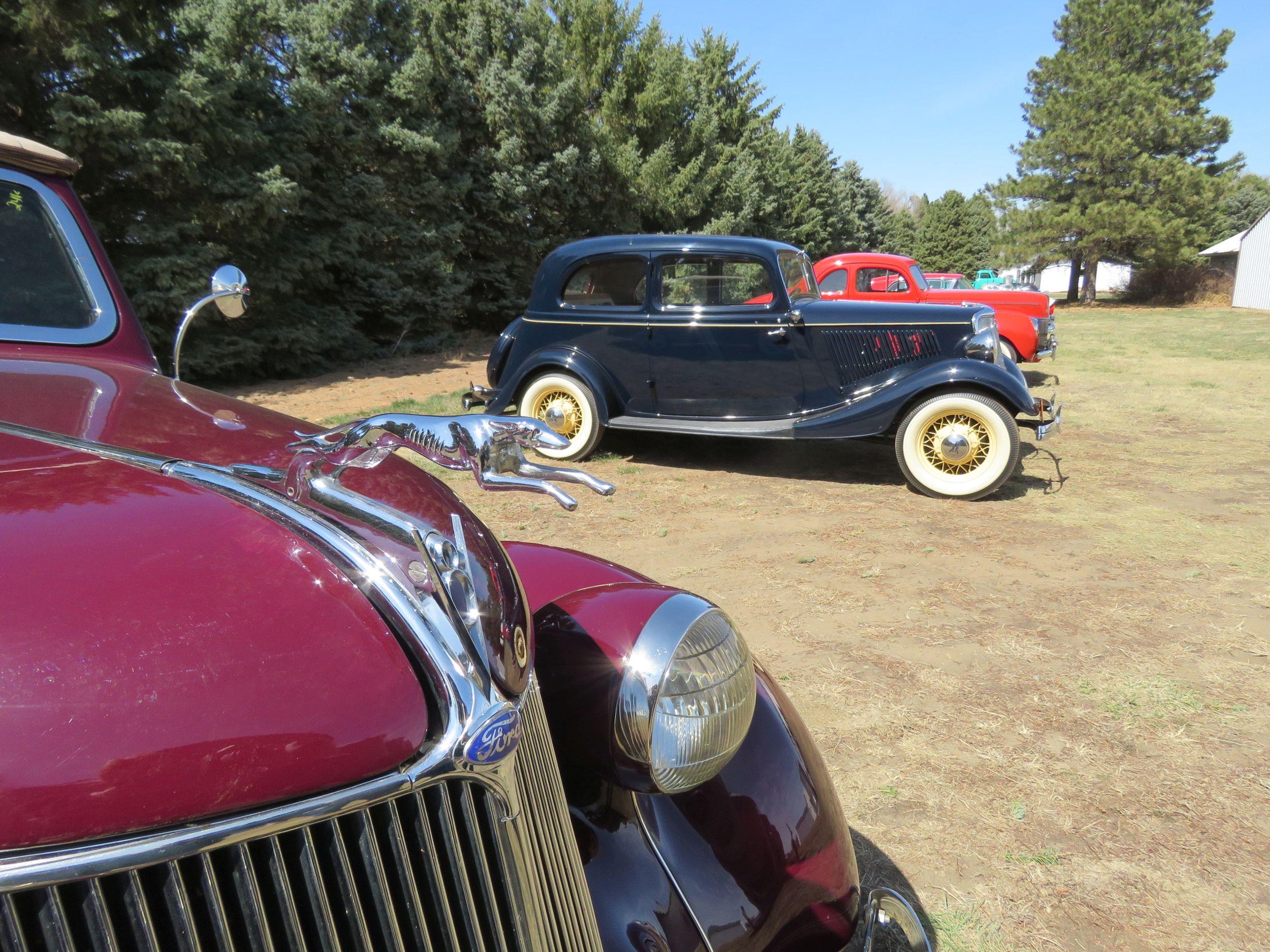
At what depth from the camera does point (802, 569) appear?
4.16 m

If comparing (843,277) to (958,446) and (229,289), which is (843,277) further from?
(229,289)

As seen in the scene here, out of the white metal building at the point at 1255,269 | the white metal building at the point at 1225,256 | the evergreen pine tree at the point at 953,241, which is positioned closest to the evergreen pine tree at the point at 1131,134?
the white metal building at the point at 1255,269

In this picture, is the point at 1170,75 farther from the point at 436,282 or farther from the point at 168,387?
the point at 168,387

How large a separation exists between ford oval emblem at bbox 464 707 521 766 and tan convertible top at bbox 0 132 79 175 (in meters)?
2.21

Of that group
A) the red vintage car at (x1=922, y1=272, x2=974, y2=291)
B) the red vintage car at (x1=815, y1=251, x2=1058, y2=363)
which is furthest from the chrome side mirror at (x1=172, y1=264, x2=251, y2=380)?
the red vintage car at (x1=922, y1=272, x2=974, y2=291)

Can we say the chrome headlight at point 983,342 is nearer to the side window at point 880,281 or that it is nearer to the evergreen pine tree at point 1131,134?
the side window at point 880,281

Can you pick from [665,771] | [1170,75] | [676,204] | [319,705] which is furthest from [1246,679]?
[1170,75]

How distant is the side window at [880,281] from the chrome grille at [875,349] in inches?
207

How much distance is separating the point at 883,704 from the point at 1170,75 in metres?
31.5

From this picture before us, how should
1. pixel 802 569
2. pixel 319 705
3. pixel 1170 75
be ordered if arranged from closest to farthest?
pixel 319 705, pixel 802 569, pixel 1170 75

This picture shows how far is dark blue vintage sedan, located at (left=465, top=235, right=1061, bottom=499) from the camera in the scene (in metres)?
5.36

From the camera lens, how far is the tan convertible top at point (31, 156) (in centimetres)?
210

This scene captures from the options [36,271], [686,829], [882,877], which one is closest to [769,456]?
[882,877]

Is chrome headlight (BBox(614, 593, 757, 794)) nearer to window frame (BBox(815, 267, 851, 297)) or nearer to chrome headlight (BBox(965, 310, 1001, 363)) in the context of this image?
chrome headlight (BBox(965, 310, 1001, 363))
